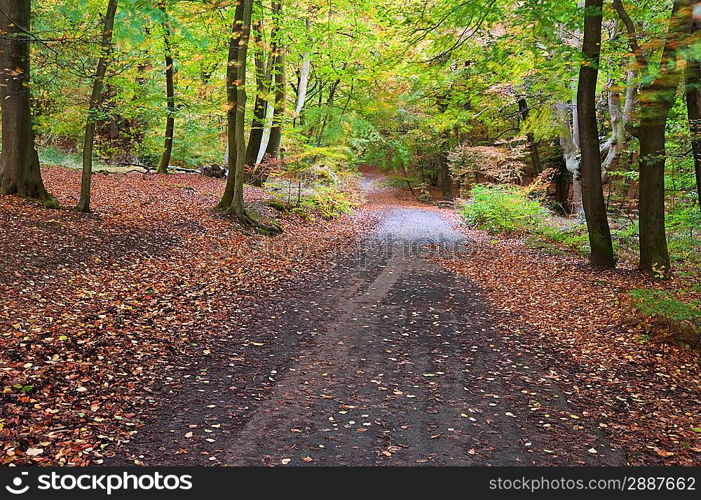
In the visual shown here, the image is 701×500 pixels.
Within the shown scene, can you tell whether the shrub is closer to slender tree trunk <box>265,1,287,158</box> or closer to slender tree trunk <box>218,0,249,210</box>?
slender tree trunk <box>218,0,249,210</box>

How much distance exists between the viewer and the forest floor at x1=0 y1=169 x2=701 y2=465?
389 centimetres

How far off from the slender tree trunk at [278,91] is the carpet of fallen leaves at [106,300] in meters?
6.36

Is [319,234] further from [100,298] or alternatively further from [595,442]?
[595,442]

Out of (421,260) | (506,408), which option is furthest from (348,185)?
(506,408)

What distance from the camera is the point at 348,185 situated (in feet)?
79.2

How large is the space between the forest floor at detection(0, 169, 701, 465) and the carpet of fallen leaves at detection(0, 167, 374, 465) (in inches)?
1.2

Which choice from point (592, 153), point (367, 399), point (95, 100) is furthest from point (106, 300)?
point (592, 153)

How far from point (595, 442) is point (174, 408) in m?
3.80

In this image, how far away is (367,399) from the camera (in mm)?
4754

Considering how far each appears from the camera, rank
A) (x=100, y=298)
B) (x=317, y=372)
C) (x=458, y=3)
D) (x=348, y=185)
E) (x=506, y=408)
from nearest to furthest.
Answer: (x=506, y=408), (x=317, y=372), (x=100, y=298), (x=458, y=3), (x=348, y=185)

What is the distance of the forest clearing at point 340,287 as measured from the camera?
→ 409 centimetres

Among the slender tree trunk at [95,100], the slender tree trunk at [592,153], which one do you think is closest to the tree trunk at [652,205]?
the slender tree trunk at [592,153]

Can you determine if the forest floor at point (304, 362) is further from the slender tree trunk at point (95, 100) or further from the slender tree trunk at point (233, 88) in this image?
the slender tree trunk at point (233, 88)

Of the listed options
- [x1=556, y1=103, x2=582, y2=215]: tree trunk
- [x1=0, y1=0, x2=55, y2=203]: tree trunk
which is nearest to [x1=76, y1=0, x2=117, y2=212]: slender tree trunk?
[x1=0, y1=0, x2=55, y2=203]: tree trunk
